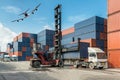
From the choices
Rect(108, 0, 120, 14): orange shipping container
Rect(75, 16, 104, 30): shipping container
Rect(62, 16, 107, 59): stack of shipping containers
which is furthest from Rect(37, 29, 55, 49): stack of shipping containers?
Rect(108, 0, 120, 14): orange shipping container

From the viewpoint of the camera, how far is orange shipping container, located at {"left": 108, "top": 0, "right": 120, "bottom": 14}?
3750 centimetres

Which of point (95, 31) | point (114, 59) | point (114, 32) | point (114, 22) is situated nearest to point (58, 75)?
point (114, 59)

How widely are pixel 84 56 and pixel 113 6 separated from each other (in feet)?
32.5

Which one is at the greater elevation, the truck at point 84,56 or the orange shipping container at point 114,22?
the orange shipping container at point 114,22

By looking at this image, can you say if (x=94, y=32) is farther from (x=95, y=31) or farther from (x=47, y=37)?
(x=47, y=37)

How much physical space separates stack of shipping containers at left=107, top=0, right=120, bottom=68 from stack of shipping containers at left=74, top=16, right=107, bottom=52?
15493mm

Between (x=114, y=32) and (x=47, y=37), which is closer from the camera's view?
(x=114, y=32)

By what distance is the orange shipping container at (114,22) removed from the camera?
123 feet

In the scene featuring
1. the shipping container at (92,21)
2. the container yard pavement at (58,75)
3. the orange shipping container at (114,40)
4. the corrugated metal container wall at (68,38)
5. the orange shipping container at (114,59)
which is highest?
the shipping container at (92,21)

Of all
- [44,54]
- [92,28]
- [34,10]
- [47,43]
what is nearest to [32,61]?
[44,54]

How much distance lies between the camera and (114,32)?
126 feet

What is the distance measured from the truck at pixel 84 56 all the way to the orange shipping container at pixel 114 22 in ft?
16.9

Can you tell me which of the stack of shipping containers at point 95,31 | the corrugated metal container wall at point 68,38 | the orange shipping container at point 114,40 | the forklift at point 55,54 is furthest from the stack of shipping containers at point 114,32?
the corrugated metal container wall at point 68,38

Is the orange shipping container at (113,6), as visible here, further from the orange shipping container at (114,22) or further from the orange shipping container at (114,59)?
the orange shipping container at (114,59)
